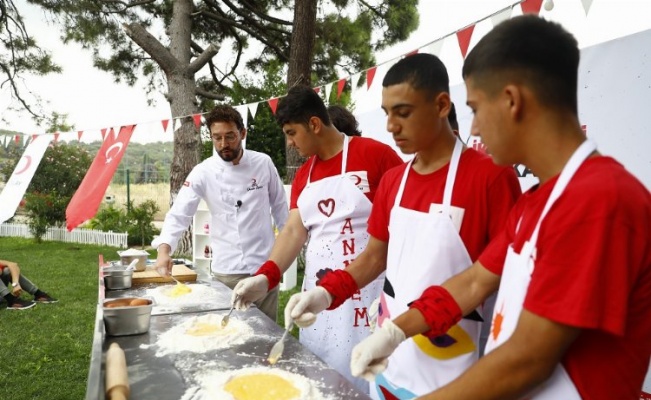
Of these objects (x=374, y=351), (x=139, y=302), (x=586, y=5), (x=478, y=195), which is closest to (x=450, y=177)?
(x=478, y=195)

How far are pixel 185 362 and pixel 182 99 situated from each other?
7.48 meters

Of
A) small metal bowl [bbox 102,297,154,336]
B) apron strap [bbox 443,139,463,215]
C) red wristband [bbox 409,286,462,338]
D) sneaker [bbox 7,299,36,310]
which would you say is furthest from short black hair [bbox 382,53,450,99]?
sneaker [bbox 7,299,36,310]

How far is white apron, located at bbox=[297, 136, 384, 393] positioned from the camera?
2.19 m

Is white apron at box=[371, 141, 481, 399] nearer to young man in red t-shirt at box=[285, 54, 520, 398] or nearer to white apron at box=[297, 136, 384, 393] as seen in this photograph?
young man in red t-shirt at box=[285, 54, 520, 398]

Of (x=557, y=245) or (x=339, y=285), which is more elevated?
(x=557, y=245)

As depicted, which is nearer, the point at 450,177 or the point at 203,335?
the point at 450,177

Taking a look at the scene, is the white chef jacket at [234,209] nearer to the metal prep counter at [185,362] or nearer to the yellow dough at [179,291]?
the yellow dough at [179,291]

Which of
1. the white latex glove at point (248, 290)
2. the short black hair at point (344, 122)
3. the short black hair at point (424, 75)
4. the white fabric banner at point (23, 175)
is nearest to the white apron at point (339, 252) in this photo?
the white latex glove at point (248, 290)

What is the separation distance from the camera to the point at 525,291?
3.04ft

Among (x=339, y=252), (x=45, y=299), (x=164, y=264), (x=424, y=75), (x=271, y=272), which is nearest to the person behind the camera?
(x=424, y=75)

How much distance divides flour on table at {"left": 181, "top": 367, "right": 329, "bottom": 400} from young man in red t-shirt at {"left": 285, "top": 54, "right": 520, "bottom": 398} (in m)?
0.21

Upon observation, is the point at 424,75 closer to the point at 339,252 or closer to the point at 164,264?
the point at 339,252

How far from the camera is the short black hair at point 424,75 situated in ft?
4.89

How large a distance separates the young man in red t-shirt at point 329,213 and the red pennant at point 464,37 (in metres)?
1.26
